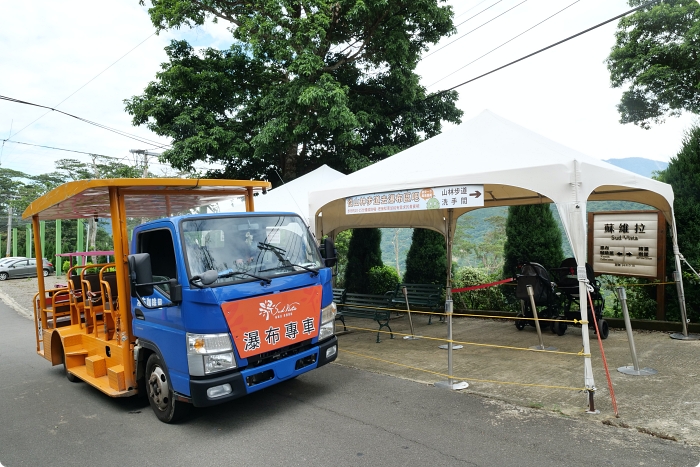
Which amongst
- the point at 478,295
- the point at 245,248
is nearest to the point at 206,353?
the point at 245,248

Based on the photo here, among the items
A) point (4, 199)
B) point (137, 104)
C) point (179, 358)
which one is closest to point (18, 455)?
point (179, 358)

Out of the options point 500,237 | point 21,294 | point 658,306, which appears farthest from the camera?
point 500,237

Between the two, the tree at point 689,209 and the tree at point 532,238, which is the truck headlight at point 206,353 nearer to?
the tree at point 532,238

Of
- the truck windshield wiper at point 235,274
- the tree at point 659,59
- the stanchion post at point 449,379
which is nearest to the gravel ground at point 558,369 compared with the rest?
the stanchion post at point 449,379

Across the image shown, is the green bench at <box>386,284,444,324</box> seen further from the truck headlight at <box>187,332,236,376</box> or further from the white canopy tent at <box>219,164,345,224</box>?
the truck headlight at <box>187,332,236,376</box>

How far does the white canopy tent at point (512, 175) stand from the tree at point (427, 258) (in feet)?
10.5

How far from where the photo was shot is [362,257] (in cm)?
1411

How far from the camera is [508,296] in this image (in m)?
10.3

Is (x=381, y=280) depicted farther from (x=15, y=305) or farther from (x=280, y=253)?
(x=15, y=305)

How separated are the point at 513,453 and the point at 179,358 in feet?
10.2

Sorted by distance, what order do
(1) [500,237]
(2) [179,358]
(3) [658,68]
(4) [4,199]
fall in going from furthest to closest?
(4) [4,199], (1) [500,237], (3) [658,68], (2) [179,358]

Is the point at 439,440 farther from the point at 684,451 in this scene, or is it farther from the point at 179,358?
the point at 179,358

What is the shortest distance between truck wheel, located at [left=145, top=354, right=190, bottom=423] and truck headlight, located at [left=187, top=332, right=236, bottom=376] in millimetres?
579

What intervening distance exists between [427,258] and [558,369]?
21.0ft
